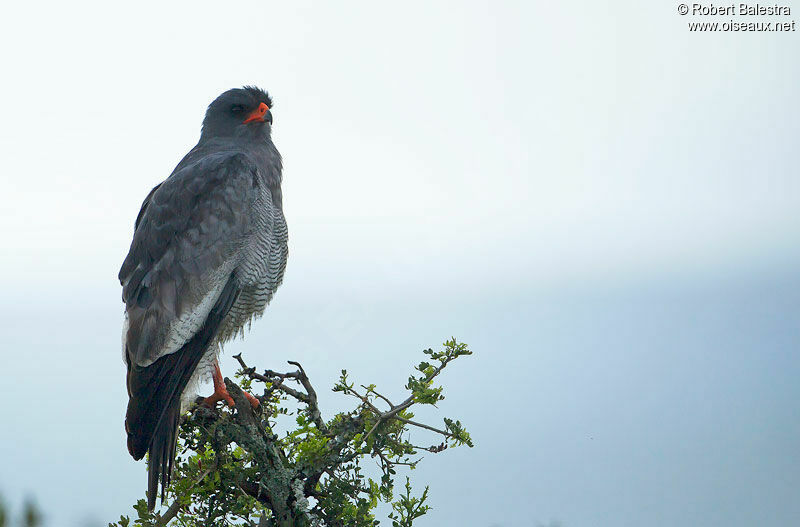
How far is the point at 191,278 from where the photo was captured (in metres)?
4.33

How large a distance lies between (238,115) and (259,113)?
164mm

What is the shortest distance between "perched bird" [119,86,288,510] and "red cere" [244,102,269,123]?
1.11 ft

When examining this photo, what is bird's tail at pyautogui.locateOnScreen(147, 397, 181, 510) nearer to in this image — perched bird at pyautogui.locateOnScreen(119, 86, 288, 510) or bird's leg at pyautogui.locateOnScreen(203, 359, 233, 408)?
perched bird at pyautogui.locateOnScreen(119, 86, 288, 510)

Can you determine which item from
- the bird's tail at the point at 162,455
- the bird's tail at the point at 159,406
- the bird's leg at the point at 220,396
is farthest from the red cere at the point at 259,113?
the bird's tail at the point at 162,455

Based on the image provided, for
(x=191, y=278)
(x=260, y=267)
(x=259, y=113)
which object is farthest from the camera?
(x=259, y=113)

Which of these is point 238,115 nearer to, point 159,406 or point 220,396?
point 220,396

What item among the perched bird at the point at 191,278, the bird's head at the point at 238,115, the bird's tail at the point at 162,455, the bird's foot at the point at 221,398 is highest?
the bird's head at the point at 238,115

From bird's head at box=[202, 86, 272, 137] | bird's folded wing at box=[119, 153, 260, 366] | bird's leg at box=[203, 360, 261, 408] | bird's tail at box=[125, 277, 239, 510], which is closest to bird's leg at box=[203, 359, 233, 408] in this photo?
bird's leg at box=[203, 360, 261, 408]

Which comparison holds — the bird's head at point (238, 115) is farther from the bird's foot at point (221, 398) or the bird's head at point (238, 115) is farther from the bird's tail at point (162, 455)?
the bird's tail at point (162, 455)

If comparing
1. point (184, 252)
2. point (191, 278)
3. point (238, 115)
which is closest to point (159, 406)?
point (191, 278)

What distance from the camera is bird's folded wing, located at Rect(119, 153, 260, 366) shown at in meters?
4.16

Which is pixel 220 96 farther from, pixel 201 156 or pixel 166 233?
pixel 166 233

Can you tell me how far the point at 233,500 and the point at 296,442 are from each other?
0.41m

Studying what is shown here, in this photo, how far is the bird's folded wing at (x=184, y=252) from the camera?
4160mm
